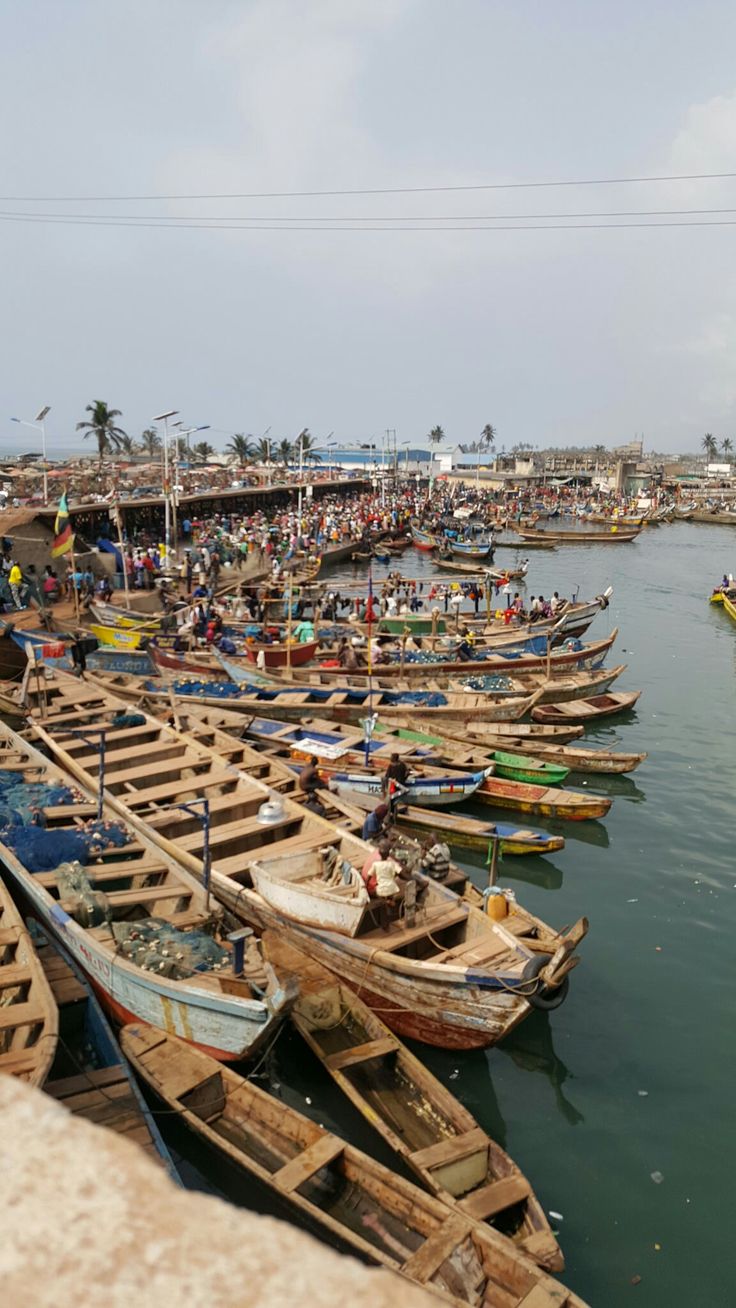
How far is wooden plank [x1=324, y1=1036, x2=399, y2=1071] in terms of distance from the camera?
10438 mm

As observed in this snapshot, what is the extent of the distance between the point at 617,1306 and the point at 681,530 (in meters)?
104

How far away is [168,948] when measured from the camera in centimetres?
1127

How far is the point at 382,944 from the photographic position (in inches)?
471

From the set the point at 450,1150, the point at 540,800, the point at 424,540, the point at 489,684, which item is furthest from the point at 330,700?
the point at 424,540

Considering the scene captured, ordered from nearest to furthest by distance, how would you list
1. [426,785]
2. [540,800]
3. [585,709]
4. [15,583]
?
Result: [426,785], [540,800], [585,709], [15,583]

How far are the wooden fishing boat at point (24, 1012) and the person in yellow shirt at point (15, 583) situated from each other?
2439cm

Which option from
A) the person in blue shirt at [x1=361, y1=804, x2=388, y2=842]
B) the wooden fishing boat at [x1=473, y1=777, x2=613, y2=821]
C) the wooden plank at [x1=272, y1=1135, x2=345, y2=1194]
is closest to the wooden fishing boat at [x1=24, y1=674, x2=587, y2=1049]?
the person in blue shirt at [x1=361, y1=804, x2=388, y2=842]

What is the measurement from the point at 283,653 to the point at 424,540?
154ft

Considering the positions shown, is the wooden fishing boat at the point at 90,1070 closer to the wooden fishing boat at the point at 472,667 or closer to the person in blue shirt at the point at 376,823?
the person in blue shirt at the point at 376,823

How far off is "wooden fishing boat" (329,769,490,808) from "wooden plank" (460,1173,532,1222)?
33.1 feet

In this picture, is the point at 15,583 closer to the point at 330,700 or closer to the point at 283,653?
the point at 283,653

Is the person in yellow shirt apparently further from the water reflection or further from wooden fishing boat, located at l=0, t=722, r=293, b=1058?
the water reflection

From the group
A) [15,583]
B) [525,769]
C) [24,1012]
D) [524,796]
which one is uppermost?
[15,583]

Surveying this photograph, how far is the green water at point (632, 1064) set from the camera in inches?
368
